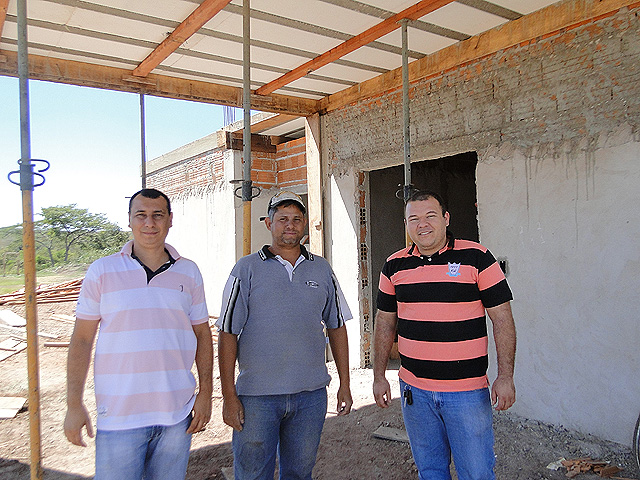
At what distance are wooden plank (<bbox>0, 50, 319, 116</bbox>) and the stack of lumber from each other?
28.5 ft

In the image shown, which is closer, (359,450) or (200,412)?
(200,412)

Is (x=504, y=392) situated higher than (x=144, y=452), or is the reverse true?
(x=504, y=392)

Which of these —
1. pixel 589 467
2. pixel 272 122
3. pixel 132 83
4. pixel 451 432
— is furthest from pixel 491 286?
pixel 272 122

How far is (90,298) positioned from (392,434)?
110 inches

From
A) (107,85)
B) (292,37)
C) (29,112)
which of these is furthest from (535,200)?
(107,85)

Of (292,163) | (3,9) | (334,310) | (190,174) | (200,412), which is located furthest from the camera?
(190,174)

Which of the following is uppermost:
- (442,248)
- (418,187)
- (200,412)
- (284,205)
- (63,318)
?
(418,187)

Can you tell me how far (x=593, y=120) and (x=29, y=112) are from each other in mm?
3597

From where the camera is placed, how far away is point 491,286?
220 centimetres

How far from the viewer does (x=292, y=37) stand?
3.91 meters

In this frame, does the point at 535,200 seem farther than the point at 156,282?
Yes

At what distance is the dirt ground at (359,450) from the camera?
3340mm

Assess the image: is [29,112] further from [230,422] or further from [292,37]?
[292,37]

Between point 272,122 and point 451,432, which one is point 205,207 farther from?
point 451,432
